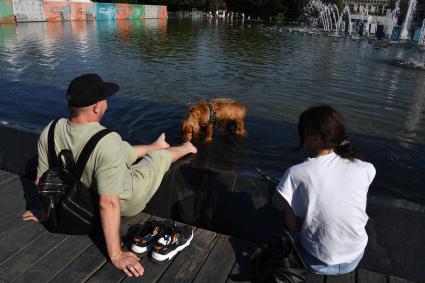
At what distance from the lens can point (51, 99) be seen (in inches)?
425

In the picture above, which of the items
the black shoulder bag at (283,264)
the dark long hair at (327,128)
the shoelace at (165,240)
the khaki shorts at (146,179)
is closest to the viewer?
the dark long hair at (327,128)

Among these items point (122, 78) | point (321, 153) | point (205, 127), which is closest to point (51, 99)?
point (122, 78)

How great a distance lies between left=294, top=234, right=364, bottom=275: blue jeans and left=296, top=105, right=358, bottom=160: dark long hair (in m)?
0.84

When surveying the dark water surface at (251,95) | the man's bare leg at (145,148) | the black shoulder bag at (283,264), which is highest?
the man's bare leg at (145,148)

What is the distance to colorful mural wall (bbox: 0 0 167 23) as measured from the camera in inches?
1431

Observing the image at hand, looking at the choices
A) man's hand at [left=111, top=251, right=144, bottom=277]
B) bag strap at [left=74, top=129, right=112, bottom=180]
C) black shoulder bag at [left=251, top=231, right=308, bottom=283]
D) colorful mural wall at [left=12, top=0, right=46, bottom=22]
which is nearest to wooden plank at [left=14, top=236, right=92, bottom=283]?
man's hand at [left=111, top=251, right=144, bottom=277]

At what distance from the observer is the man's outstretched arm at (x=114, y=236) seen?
9.72 feet

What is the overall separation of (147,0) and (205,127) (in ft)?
258

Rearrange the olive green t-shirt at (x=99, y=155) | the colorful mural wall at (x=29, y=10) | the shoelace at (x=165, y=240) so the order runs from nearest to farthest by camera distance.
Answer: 1. the olive green t-shirt at (x=99, y=155)
2. the shoelace at (x=165, y=240)
3. the colorful mural wall at (x=29, y=10)

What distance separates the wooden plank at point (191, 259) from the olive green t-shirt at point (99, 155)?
2.37ft

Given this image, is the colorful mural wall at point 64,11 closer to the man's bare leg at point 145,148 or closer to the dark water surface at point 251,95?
the dark water surface at point 251,95

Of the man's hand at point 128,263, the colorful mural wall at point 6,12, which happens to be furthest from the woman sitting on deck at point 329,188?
the colorful mural wall at point 6,12

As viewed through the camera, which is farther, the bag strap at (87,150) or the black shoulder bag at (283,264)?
the bag strap at (87,150)

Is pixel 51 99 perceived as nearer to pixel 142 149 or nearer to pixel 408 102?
pixel 142 149
